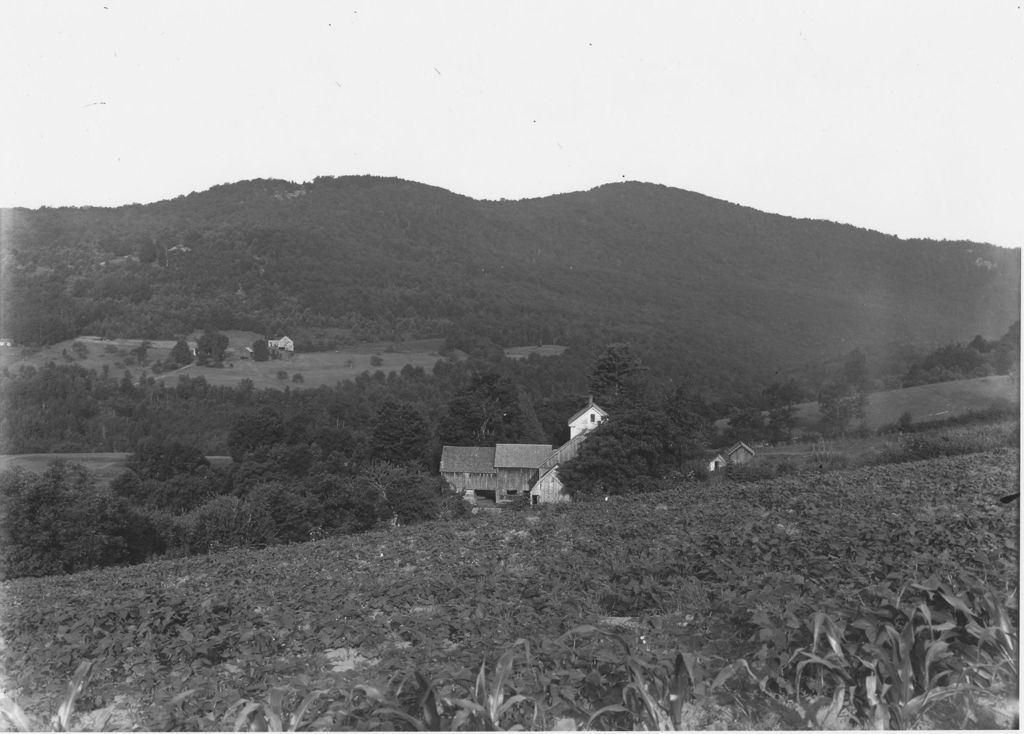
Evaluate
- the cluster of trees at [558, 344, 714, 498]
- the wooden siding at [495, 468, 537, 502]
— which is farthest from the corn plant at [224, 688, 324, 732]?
the wooden siding at [495, 468, 537, 502]

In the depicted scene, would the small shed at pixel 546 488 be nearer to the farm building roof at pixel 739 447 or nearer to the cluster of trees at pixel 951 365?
the farm building roof at pixel 739 447

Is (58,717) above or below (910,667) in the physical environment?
below

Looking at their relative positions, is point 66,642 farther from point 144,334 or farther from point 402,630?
point 144,334

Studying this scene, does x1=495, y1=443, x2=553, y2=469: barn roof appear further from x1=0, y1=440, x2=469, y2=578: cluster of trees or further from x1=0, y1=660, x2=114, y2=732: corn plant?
x1=0, y1=660, x2=114, y2=732: corn plant

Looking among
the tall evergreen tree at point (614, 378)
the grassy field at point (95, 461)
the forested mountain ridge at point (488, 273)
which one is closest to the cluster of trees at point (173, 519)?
the grassy field at point (95, 461)

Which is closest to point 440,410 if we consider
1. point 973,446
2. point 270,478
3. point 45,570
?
point 270,478

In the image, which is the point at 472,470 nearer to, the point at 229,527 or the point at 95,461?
the point at 229,527

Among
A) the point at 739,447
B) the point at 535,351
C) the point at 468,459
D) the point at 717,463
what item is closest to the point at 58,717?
the point at 717,463
